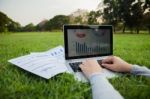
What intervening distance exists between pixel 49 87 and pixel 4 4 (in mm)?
1578

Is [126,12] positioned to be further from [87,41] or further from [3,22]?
[87,41]

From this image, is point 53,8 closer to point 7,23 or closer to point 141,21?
point 7,23

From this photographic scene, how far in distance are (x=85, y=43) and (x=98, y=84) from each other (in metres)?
0.49

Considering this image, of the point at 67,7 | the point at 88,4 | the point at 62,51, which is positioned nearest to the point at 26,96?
the point at 62,51

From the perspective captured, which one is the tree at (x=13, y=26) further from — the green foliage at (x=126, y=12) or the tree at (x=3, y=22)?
the green foliage at (x=126, y=12)

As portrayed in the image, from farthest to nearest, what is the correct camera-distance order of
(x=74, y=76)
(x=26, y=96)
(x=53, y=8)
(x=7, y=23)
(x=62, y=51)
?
(x=53, y=8), (x=7, y=23), (x=62, y=51), (x=74, y=76), (x=26, y=96)

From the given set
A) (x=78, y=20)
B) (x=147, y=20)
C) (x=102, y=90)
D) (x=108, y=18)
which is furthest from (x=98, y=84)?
(x=147, y=20)

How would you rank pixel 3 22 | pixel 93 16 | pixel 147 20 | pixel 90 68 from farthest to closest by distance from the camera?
pixel 147 20
pixel 93 16
pixel 3 22
pixel 90 68

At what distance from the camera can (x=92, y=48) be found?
1153mm

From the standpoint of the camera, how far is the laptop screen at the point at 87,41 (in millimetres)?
1062

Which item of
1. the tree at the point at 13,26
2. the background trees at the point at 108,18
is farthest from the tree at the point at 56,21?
the tree at the point at 13,26

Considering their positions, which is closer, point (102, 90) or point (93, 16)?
point (102, 90)

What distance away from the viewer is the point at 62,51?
114 centimetres

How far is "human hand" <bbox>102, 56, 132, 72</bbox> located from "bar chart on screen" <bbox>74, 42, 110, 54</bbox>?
158mm
